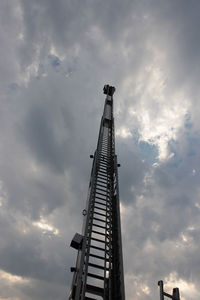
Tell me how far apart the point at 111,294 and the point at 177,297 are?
4084 millimetres

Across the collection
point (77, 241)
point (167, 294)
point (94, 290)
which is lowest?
point (167, 294)

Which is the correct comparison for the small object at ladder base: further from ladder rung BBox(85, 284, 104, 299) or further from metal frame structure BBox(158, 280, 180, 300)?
metal frame structure BBox(158, 280, 180, 300)

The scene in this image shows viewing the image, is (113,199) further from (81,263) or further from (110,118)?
(110,118)

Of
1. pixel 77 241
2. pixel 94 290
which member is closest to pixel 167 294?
pixel 94 290

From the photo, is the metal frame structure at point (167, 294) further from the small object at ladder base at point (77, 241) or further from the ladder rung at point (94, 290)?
the small object at ladder base at point (77, 241)

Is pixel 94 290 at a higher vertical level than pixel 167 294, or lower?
higher

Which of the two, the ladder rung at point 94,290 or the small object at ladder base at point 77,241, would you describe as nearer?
the ladder rung at point 94,290

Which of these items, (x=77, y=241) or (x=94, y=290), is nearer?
(x=94, y=290)

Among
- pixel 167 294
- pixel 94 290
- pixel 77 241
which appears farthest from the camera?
pixel 77 241

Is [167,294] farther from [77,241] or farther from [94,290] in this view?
[77,241]

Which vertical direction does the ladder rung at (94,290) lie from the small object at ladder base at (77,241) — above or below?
below

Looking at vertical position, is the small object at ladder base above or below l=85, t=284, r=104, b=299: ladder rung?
above

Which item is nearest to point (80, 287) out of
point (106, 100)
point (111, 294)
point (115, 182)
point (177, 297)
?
point (111, 294)

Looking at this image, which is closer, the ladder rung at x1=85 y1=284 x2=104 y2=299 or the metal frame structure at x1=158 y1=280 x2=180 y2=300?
the metal frame structure at x1=158 y1=280 x2=180 y2=300
